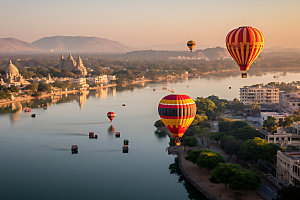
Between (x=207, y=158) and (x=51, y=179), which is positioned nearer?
(x=207, y=158)

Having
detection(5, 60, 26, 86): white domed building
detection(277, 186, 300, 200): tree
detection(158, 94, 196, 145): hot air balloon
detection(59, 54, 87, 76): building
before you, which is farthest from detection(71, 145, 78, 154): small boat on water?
detection(59, 54, 87, 76): building

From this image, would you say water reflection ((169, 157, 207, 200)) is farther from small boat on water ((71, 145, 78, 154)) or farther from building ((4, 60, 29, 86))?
building ((4, 60, 29, 86))

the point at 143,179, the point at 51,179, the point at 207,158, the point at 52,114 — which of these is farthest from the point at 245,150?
the point at 52,114

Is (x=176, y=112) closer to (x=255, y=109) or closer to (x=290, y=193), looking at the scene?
(x=290, y=193)

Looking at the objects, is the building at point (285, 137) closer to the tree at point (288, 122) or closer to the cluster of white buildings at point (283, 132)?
the cluster of white buildings at point (283, 132)

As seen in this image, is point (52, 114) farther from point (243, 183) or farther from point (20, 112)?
point (243, 183)

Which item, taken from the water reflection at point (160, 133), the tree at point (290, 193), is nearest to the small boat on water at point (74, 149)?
the water reflection at point (160, 133)

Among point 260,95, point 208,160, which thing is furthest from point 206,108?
point 208,160
